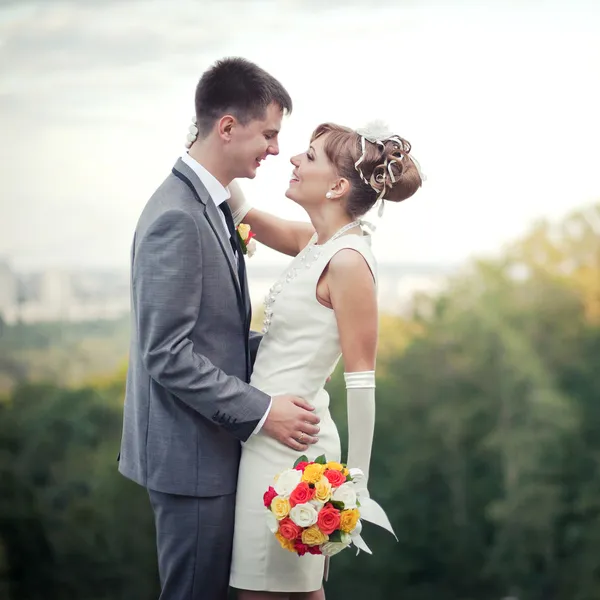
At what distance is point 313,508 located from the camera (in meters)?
2.01

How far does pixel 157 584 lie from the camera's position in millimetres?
5070

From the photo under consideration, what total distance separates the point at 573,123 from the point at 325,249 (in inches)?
134

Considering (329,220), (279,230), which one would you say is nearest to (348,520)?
(329,220)

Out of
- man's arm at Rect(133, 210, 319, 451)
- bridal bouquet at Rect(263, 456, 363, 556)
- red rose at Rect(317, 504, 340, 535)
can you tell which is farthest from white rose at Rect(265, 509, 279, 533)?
man's arm at Rect(133, 210, 319, 451)

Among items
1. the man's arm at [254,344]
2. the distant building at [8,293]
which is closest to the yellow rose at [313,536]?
the man's arm at [254,344]

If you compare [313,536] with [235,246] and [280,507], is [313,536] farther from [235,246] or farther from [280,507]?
[235,246]

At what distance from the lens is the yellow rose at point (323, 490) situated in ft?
6.63

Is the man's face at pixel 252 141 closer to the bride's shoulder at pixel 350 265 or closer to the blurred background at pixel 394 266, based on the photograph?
the bride's shoulder at pixel 350 265

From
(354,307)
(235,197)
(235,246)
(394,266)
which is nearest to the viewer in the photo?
(354,307)

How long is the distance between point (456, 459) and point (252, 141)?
3465 millimetres

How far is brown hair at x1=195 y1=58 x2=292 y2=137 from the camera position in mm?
2244

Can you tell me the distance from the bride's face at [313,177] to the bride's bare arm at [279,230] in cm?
37

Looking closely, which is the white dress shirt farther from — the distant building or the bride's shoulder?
the distant building

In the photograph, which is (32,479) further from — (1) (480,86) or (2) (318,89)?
(1) (480,86)
